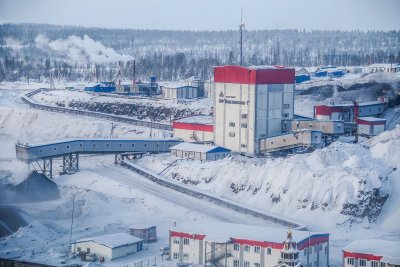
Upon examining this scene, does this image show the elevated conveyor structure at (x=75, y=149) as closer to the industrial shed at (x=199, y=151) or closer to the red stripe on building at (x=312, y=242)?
the industrial shed at (x=199, y=151)

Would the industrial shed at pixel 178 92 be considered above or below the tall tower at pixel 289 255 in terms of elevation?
above

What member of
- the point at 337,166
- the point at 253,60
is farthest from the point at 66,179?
the point at 253,60

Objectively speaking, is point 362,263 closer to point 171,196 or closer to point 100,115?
point 171,196

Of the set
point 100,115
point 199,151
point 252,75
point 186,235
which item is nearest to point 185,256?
point 186,235

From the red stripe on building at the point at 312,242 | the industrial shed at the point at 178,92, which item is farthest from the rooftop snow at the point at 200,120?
the red stripe on building at the point at 312,242

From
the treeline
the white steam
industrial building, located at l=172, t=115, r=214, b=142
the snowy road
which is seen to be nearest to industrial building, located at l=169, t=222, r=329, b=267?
the snowy road

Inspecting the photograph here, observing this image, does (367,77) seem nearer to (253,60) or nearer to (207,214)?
(207,214)

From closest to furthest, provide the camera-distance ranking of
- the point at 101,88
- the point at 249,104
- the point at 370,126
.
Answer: the point at 249,104, the point at 370,126, the point at 101,88
